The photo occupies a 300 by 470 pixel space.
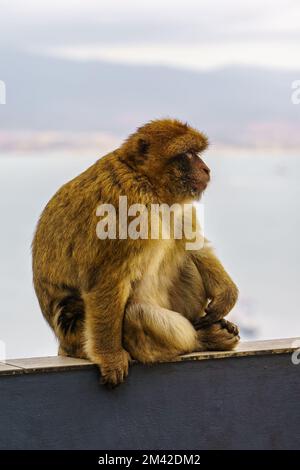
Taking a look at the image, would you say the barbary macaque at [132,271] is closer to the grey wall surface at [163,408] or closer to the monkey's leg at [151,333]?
the monkey's leg at [151,333]

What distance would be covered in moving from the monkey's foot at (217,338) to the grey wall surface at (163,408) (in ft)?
0.31

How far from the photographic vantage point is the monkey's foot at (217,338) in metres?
5.37

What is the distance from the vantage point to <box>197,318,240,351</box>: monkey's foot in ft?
17.6

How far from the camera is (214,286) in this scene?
5.54 meters

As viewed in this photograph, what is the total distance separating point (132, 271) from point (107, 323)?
10.8 inches

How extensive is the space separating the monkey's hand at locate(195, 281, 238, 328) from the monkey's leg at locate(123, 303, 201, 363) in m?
0.28

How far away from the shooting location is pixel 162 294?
17.7 feet

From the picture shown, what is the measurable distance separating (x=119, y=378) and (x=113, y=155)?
1093mm

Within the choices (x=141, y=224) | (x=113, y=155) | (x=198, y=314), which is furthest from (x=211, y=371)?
(x=113, y=155)

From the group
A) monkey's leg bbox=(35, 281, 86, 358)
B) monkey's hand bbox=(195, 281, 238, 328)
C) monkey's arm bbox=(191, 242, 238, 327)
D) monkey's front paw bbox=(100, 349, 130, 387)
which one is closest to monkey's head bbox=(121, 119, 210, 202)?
monkey's arm bbox=(191, 242, 238, 327)

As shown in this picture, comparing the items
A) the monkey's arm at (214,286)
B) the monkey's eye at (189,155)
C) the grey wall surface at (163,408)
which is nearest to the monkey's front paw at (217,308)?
the monkey's arm at (214,286)

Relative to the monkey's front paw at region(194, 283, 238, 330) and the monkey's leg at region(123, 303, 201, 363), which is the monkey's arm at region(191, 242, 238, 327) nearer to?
the monkey's front paw at region(194, 283, 238, 330)

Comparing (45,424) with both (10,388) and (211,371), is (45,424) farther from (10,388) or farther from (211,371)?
(211,371)

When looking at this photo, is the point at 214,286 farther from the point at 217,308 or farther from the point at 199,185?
the point at 199,185
